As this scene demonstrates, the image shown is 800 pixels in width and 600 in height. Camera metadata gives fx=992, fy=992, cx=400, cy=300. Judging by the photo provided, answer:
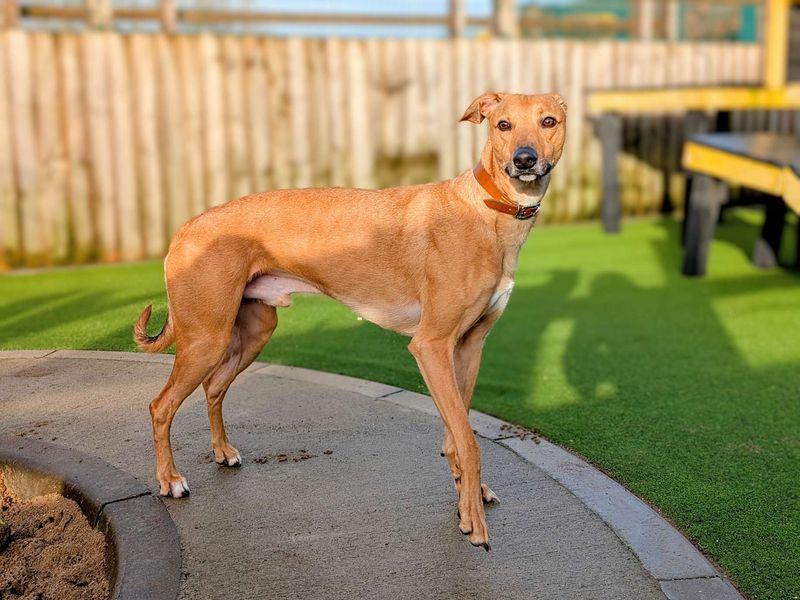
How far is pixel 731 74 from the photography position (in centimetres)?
1273

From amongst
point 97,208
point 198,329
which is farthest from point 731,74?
point 198,329

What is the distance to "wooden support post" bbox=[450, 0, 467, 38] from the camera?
11.0 meters

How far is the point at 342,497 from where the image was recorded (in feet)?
12.8

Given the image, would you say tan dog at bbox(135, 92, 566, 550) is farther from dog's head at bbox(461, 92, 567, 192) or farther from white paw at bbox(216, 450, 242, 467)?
white paw at bbox(216, 450, 242, 467)

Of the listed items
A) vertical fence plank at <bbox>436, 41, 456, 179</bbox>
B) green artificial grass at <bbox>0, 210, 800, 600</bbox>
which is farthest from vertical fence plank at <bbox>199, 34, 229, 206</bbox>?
vertical fence plank at <bbox>436, 41, 456, 179</bbox>

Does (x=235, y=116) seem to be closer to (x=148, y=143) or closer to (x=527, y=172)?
(x=148, y=143)

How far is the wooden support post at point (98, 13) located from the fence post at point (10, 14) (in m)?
0.62

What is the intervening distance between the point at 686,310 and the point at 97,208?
5.09 m

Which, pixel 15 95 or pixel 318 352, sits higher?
pixel 15 95

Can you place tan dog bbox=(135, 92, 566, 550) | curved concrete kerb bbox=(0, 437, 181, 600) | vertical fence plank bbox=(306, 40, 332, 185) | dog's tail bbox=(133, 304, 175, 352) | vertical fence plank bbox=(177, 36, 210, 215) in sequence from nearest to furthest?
curved concrete kerb bbox=(0, 437, 181, 600) → tan dog bbox=(135, 92, 566, 550) → dog's tail bbox=(133, 304, 175, 352) → vertical fence plank bbox=(177, 36, 210, 215) → vertical fence plank bbox=(306, 40, 332, 185)

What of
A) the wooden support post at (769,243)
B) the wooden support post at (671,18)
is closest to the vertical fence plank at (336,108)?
the wooden support post at (769,243)

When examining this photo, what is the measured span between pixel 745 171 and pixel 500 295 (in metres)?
4.75

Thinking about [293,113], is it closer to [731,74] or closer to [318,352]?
[318,352]

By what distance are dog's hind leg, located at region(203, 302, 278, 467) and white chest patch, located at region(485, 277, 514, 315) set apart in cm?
101
